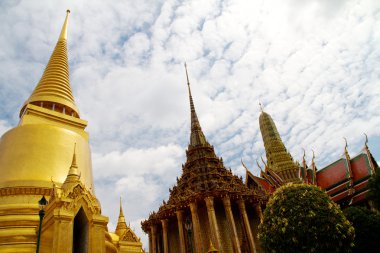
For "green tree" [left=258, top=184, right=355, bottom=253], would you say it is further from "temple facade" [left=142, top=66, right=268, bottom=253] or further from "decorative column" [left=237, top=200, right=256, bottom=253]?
"decorative column" [left=237, top=200, right=256, bottom=253]

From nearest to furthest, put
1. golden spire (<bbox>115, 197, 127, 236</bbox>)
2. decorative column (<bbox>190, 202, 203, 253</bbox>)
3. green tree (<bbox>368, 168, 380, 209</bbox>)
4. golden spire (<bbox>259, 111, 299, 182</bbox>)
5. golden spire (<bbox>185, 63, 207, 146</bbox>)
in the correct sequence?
1. golden spire (<bbox>115, 197, 127, 236</bbox>)
2. green tree (<bbox>368, 168, 380, 209</bbox>)
3. decorative column (<bbox>190, 202, 203, 253</bbox>)
4. golden spire (<bbox>185, 63, 207, 146</bbox>)
5. golden spire (<bbox>259, 111, 299, 182</bbox>)

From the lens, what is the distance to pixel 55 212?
11359 mm

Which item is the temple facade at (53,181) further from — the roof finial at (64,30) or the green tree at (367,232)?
the green tree at (367,232)

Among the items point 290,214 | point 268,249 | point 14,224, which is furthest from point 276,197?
point 14,224

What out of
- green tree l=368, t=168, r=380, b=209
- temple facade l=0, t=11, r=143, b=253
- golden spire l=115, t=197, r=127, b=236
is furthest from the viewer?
green tree l=368, t=168, r=380, b=209

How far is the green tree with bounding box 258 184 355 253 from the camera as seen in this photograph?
13430mm

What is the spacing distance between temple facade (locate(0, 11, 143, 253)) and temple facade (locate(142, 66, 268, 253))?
24.7 ft

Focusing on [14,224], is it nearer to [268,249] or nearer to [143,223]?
[268,249]

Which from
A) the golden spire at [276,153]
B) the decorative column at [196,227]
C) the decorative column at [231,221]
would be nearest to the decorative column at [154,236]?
the decorative column at [196,227]

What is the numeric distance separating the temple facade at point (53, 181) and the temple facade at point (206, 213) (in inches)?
296

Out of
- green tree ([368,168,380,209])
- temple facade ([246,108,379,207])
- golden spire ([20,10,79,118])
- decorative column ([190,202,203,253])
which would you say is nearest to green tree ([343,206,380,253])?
green tree ([368,168,380,209])

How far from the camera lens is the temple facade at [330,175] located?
88.3 feet

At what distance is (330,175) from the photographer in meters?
31.3

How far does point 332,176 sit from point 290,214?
19.2 metres
